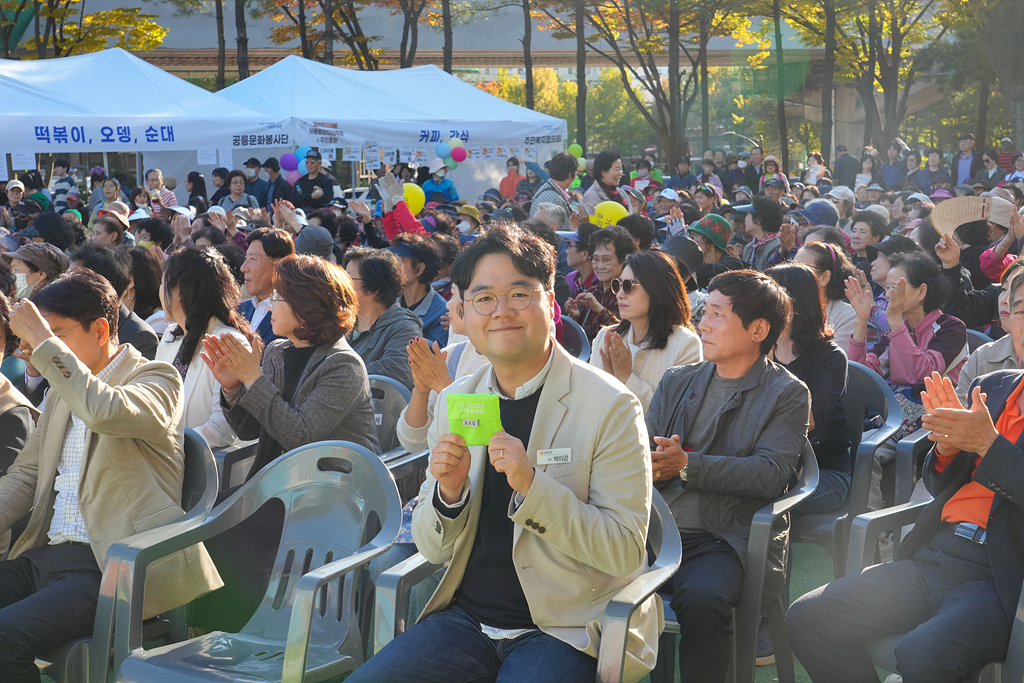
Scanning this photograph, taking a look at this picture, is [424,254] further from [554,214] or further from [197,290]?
[554,214]

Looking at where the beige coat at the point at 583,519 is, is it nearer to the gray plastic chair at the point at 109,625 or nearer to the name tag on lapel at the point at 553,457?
the name tag on lapel at the point at 553,457

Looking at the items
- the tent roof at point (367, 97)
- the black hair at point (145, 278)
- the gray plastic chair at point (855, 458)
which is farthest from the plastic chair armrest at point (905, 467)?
the tent roof at point (367, 97)

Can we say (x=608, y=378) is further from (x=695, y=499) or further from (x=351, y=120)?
(x=351, y=120)

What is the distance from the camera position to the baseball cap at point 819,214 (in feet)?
26.8

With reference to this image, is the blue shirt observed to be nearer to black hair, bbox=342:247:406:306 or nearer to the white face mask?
the white face mask

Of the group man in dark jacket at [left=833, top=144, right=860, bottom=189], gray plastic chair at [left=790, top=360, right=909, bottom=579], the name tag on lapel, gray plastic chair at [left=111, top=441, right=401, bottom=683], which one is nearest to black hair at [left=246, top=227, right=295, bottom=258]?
gray plastic chair at [left=111, top=441, right=401, bottom=683]

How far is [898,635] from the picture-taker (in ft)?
8.40

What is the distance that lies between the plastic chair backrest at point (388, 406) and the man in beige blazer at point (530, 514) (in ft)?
5.86

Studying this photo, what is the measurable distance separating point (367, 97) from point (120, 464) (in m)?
12.6

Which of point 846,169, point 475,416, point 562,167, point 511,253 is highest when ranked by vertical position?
point 846,169

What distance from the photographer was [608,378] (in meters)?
2.33

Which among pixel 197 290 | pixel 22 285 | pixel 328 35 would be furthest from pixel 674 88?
pixel 197 290

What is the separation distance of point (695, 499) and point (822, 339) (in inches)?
43.6

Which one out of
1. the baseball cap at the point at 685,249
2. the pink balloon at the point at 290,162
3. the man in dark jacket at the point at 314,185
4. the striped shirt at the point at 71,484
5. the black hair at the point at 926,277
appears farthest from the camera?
the pink balloon at the point at 290,162
